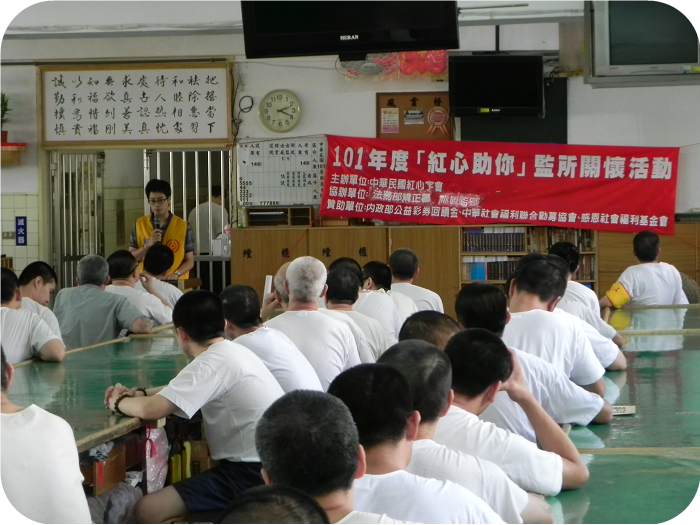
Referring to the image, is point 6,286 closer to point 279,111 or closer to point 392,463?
point 392,463

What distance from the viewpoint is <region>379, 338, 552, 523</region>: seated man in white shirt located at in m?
2.13

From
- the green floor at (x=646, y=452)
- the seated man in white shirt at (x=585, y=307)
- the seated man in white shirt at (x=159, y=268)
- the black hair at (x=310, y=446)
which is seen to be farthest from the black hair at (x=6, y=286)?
the black hair at (x=310, y=446)

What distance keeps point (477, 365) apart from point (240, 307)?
4.81 feet

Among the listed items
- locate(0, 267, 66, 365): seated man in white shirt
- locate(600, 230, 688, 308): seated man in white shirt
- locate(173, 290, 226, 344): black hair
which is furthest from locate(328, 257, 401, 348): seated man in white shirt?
locate(600, 230, 688, 308): seated man in white shirt

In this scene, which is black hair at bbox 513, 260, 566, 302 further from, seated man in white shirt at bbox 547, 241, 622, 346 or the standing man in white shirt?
the standing man in white shirt

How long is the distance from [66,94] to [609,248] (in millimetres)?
5404

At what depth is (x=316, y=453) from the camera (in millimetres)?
1563

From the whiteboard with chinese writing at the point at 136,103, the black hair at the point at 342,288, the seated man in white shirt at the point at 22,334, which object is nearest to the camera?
the seated man in white shirt at the point at 22,334

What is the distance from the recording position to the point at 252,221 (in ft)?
30.7

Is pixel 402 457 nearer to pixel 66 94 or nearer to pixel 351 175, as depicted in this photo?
pixel 351 175

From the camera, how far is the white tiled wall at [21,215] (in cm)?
939

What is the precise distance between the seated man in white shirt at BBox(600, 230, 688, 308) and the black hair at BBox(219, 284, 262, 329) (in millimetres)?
3851

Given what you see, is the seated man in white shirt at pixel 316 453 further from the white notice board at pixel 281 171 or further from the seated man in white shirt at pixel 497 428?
the white notice board at pixel 281 171

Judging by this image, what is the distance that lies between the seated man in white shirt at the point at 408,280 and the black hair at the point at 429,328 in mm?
2571
